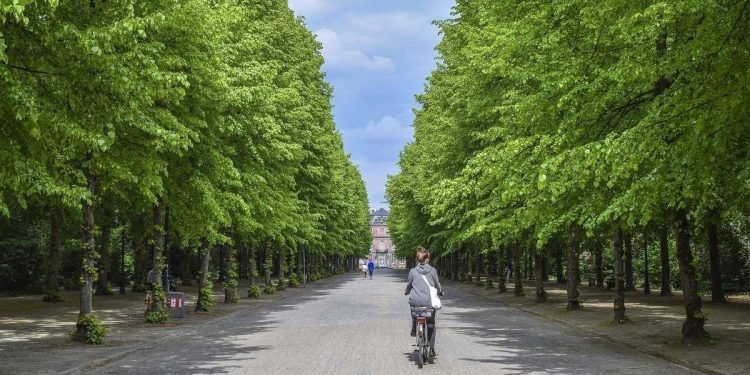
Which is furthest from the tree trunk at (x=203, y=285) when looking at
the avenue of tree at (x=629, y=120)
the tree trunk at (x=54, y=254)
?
the avenue of tree at (x=629, y=120)

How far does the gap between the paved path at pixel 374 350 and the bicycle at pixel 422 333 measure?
0.79 ft

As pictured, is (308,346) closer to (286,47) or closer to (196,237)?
(196,237)

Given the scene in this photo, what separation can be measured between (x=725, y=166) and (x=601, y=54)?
363 centimetres

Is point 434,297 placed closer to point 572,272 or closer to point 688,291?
point 688,291

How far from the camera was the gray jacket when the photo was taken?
1210 cm

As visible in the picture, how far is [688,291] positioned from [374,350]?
6937mm

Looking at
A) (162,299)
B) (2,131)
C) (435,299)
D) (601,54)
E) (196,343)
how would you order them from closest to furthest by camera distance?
(2,131), (435,299), (601,54), (196,343), (162,299)

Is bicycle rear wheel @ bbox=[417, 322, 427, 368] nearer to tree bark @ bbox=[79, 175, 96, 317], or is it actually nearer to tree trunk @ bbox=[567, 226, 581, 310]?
tree bark @ bbox=[79, 175, 96, 317]

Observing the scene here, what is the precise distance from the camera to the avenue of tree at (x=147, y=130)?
919cm

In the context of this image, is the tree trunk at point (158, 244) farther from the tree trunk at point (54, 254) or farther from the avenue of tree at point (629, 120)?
the tree trunk at point (54, 254)

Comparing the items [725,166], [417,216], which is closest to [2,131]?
[725,166]

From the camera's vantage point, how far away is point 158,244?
2059 centimetres

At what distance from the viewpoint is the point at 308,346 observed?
1432 centimetres

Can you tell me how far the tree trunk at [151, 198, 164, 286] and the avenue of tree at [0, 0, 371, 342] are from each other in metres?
0.04
